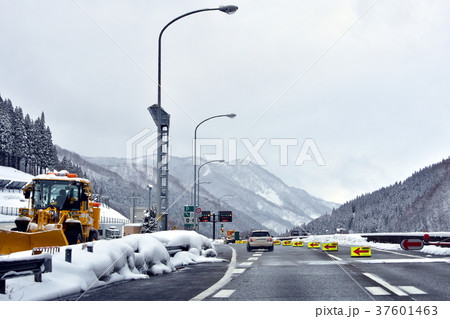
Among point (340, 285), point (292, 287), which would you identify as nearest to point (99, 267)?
point (292, 287)

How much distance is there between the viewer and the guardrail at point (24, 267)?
7871 millimetres

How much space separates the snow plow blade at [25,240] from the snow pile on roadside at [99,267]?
3304mm

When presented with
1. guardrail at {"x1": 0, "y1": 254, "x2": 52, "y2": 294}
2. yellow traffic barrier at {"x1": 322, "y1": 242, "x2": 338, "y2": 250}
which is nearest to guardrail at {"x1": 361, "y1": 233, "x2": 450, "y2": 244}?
yellow traffic barrier at {"x1": 322, "y1": 242, "x2": 338, "y2": 250}

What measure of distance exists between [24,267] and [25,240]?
356 inches

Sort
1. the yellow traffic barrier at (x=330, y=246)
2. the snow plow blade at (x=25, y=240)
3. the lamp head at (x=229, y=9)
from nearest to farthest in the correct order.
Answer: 1. the snow plow blade at (x=25, y=240)
2. the lamp head at (x=229, y=9)
3. the yellow traffic barrier at (x=330, y=246)

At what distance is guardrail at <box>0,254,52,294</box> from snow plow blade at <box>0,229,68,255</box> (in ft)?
27.2

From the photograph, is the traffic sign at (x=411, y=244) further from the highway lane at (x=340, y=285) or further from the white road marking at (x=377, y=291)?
the white road marking at (x=377, y=291)

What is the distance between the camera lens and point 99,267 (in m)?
10.7

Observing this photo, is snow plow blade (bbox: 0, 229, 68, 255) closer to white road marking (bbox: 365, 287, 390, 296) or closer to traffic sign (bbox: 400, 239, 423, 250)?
white road marking (bbox: 365, 287, 390, 296)

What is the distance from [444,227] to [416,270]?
7021 inches

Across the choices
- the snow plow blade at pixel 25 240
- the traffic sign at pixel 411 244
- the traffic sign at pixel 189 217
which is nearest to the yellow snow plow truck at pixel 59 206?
the snow plow blade at pixel 25 240

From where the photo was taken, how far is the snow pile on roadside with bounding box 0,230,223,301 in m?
8.55

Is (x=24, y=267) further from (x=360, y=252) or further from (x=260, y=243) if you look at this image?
(x=260, y=243)

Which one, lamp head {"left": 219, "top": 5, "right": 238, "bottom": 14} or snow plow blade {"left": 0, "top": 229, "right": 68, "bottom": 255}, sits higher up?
lamp head {"left": 219, "top": 5, "right": 238, "bottom": 14}
